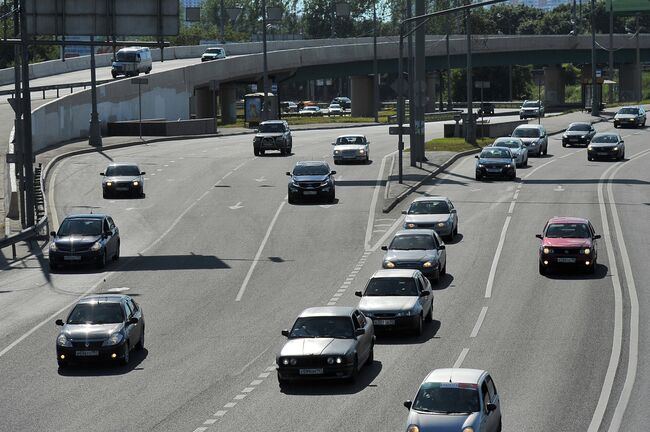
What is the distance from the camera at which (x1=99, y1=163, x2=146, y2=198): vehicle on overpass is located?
2184 inches

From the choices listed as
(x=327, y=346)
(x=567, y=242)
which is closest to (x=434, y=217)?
(x=567, y=242)

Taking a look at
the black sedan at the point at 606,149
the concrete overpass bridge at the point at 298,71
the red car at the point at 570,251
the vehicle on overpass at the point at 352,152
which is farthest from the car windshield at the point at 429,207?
the concrete overpass bridge at the point at 298,71

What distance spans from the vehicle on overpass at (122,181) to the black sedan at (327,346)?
98.8 ft

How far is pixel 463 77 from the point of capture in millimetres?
189125

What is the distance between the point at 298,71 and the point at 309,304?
94.5 metres

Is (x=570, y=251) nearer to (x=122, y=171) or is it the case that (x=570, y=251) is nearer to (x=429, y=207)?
(x=429, y=207)

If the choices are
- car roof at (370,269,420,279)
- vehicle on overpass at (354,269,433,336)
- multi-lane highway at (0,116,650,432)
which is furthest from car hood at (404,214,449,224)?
car roof at (370,269,420,279)

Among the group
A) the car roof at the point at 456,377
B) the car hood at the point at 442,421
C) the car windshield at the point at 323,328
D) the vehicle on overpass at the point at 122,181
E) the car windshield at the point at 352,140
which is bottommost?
the car hood at the point at 442,421

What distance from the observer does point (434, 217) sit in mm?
43625

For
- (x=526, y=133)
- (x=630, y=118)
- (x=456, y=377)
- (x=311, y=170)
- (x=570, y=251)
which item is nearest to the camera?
(x=456, y=377)

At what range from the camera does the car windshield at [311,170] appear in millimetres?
53531

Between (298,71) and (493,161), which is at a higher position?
(298,71)

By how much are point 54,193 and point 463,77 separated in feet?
451

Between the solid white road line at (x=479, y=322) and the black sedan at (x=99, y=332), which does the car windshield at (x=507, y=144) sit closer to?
the solid white road line at (x=479, y=322)
